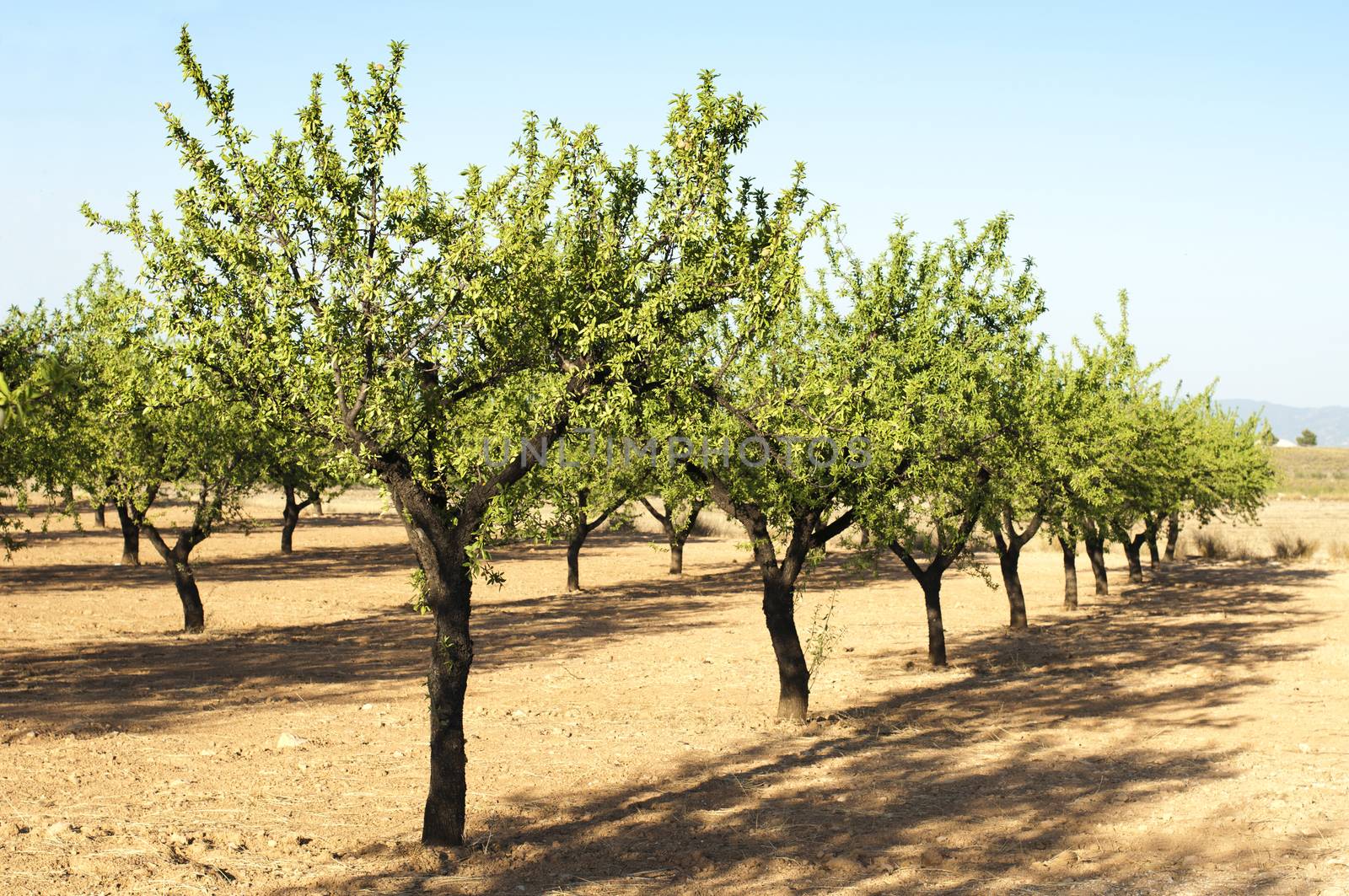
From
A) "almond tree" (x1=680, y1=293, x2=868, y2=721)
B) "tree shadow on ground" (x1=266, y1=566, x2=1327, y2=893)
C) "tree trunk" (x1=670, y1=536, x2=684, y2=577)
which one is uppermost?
"almond tree" (x1=680, y1=293, x2=868, y2=721)

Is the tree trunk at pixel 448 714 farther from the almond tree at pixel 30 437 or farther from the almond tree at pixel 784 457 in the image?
the almond tree at pixel 30 437

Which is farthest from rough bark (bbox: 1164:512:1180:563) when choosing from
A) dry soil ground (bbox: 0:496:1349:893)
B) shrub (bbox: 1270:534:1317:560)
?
dry soil ground (bbox: 0:496:1349:893)

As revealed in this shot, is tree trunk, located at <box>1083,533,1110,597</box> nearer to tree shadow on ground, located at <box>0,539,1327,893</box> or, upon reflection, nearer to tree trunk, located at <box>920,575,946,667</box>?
tree shadow on ground, located at <box>0,539,1327,893</box>

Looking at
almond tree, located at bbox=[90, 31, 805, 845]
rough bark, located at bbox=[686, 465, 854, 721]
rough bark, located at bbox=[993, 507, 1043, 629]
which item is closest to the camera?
almond tree, located at bbox=[90, 31, 805, 845]

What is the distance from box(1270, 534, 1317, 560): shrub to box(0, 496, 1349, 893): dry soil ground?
19.0m

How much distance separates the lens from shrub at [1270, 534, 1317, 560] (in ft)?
168

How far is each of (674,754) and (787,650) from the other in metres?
3.00

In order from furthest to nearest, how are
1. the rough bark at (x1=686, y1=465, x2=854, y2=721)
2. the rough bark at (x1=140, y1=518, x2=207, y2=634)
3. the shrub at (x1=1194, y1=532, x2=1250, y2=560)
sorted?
the shrub at (x1=1194, y1=532, x2=1250, y2=560), the rough bark at (x1=140, y1=518, x2=207, y2=634), the rough bark at (x1=686, y1=465, x2=854, y2=721)

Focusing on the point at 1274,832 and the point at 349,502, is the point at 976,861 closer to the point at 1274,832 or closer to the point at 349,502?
the point at 1274,832

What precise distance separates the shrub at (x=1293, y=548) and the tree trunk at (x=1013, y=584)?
92.2ft

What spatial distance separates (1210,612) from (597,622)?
1849 centimetres

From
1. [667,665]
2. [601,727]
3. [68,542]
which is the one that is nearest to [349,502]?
[68,542]

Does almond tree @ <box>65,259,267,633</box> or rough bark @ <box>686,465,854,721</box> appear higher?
almond tree @ <box>65,259,267,633</box>

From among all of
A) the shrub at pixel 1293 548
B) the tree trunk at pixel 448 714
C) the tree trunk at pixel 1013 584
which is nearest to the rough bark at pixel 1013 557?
the tree trunk at pixel 1013 584
